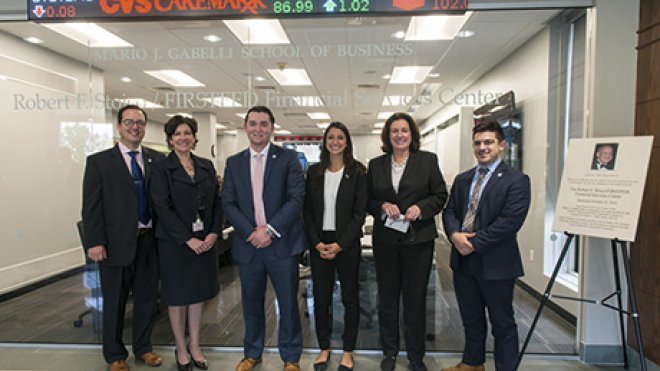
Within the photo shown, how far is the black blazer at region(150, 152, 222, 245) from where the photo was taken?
2404 mm

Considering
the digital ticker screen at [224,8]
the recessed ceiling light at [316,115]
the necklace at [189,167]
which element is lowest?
the necklace at [189,167]

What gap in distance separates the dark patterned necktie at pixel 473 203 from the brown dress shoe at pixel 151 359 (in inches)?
88.2

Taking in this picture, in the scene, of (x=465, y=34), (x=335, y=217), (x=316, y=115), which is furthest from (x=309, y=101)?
(x=465, y=34)

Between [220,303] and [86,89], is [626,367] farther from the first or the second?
[86,89]

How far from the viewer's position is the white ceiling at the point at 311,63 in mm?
3217

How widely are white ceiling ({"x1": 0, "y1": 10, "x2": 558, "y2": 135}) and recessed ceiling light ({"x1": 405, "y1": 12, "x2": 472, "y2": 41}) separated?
52 mm

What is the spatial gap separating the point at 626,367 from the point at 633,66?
2040mm

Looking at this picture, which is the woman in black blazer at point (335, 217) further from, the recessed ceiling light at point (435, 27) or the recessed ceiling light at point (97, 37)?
the recessed ceiling light at point (97, 37)

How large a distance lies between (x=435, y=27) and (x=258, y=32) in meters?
1.52

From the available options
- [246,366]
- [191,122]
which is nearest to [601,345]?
[246,366]

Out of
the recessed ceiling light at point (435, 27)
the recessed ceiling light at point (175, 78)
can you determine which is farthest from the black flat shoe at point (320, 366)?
the recessed ceiling light at point (435, 27)

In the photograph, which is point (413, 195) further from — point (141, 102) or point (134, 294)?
point (141, 102)

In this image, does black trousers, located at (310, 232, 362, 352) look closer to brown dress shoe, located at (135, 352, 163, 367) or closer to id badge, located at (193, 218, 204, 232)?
id badge, located at (193, 218, 204, 232)

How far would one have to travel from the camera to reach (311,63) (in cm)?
341
